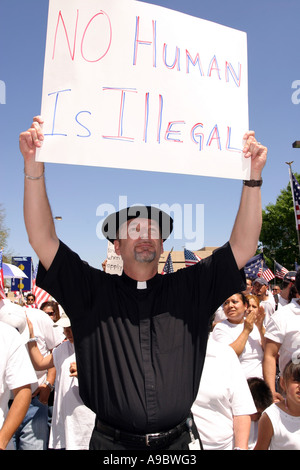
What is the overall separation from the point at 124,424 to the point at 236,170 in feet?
4.69

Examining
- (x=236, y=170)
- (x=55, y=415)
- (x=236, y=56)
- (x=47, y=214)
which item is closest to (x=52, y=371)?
(x=55, y=415)

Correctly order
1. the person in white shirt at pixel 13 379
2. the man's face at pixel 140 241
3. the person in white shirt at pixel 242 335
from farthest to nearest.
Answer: the person in white shirt at pixel 242 335 → the person in white shirt at pixel 13 379 → the man's face at pixel 140 241

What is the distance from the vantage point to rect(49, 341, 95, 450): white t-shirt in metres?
3.33

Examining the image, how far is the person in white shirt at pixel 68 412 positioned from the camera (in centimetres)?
333

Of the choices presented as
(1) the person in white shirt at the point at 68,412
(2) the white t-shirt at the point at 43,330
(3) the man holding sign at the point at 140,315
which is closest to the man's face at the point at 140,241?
(3) the man holding sign at the point at 140,315

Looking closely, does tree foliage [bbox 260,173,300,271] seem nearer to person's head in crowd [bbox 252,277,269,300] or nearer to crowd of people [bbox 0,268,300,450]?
person's head in crowd [bbox 252,277,269,300]

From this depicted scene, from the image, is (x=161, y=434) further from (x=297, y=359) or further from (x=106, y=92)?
(x=106, y=92)

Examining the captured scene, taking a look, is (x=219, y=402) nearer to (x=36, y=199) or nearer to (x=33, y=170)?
(x=36, y=199)

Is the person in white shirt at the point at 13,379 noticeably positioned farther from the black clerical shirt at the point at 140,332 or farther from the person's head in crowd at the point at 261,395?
the person's head in crowd at the point at 261,395

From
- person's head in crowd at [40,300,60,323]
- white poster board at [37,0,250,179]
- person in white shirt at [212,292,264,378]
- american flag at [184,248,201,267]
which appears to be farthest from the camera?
american flag at [184,248,201,267]

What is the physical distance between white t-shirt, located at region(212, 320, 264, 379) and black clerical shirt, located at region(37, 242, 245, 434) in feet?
6.98

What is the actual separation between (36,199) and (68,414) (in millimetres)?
2120

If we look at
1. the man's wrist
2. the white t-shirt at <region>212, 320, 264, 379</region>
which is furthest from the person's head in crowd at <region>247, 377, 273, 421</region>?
the man's wrist

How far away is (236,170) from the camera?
2.32 m
